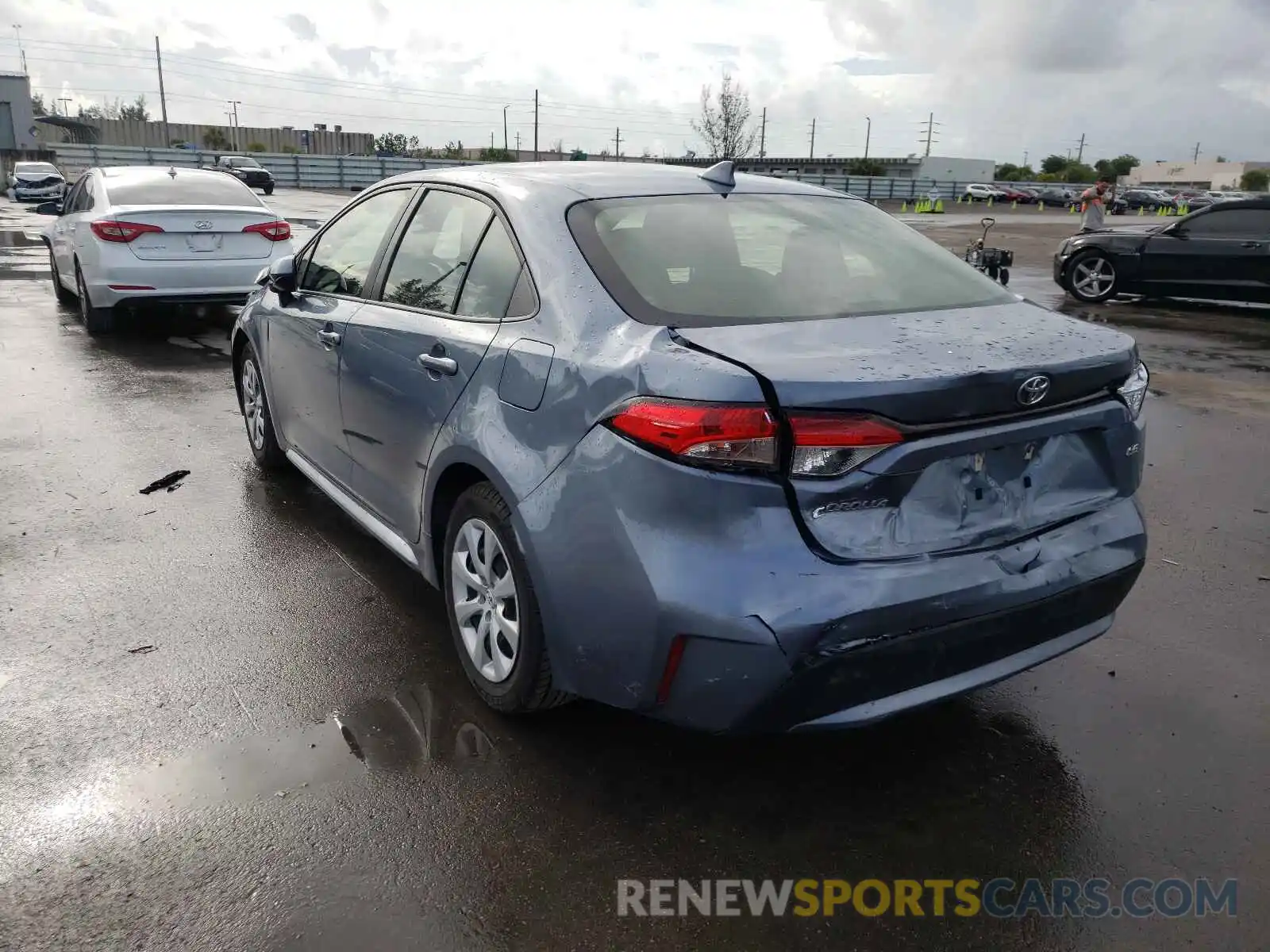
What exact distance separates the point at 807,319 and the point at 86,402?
622cm

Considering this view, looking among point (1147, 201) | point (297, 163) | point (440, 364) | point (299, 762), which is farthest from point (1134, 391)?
point (1147, 201)

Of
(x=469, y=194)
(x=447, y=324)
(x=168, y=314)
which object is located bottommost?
(x=168, y=314)

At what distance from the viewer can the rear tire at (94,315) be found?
9500mm

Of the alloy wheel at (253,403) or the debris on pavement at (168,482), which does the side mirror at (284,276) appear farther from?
the debris on pavement at (168,482)

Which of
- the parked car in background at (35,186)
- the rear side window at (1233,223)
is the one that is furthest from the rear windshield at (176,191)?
the parked car in background at (35,186)

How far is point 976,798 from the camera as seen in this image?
282 centimetres

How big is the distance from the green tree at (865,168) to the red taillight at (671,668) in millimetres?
86869

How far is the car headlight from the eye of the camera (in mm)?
2857

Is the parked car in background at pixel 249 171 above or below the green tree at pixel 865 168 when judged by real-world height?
below

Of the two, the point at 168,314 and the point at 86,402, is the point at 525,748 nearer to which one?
the point at 86,402

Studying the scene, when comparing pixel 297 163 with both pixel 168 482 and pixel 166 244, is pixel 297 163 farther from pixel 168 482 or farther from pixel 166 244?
pixel 168 482

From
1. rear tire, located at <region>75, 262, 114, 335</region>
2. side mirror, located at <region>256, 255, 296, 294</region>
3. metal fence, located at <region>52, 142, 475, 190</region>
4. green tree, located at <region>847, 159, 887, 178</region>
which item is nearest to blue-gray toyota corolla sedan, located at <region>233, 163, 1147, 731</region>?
→ side mirror, located at <region>256, 255, 296, 294</region>

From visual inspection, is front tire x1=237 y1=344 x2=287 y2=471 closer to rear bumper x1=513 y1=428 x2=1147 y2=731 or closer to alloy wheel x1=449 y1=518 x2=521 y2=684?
alloy wheel x1=449 y1=518 x2=521 y2=684

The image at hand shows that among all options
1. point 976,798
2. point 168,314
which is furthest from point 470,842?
point 168,314
